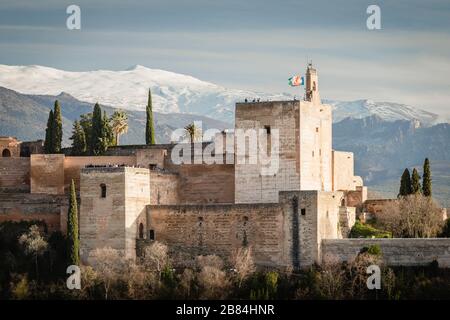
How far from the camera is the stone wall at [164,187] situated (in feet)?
181

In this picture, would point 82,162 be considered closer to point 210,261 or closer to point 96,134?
point 96,134

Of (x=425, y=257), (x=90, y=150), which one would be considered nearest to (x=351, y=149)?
(x=90, y=150)

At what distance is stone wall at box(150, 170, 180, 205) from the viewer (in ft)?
181

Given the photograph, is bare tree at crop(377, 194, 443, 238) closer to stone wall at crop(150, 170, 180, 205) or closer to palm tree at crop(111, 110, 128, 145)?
stone wall at crop(150, 170, 180, 205)

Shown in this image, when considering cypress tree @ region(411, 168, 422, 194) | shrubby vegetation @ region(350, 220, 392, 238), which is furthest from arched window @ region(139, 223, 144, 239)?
cypress tree @ region(411, 168, 422, 194)

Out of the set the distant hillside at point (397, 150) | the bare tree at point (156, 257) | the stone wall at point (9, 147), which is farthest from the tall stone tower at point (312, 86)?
the distant hillside at point (397, 150)

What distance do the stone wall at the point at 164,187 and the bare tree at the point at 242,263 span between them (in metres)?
5.32

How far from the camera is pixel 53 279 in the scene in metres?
51.5

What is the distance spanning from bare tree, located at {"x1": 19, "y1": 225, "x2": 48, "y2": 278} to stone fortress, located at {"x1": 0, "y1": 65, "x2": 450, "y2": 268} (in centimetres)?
147

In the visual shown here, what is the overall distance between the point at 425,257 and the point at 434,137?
141 m

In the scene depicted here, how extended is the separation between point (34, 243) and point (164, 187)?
641cm

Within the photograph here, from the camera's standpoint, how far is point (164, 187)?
5606 centimetres
